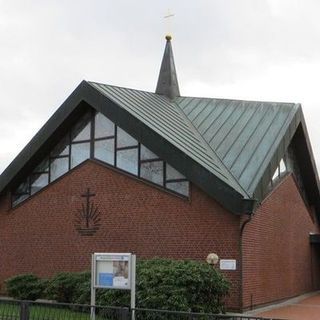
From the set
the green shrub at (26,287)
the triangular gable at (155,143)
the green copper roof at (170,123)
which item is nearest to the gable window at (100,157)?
the triangular gable at (155,143)

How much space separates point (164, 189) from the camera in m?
19.5

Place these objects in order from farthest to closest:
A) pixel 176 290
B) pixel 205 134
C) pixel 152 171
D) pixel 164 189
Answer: pixel 205 134 < pixel 152 171 < pixel 164 189 < pixel 176 290

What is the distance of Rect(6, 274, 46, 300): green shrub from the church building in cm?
191

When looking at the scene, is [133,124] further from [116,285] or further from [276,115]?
[116,285]

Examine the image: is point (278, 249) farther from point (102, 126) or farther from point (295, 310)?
point (102, 126)

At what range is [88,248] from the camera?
21.1 meters

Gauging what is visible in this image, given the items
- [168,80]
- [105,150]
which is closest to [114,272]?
[105,150]

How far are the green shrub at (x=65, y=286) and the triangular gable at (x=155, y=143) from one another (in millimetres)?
4584

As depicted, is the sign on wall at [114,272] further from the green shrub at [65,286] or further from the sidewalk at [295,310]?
the sidewalk at [295,310]

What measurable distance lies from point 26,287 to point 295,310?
8.95m

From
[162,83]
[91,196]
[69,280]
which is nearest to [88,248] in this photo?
[91,196]

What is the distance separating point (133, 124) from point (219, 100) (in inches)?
260

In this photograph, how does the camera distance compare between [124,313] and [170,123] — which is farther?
[170,123]

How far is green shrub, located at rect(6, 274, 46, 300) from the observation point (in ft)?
63.4
